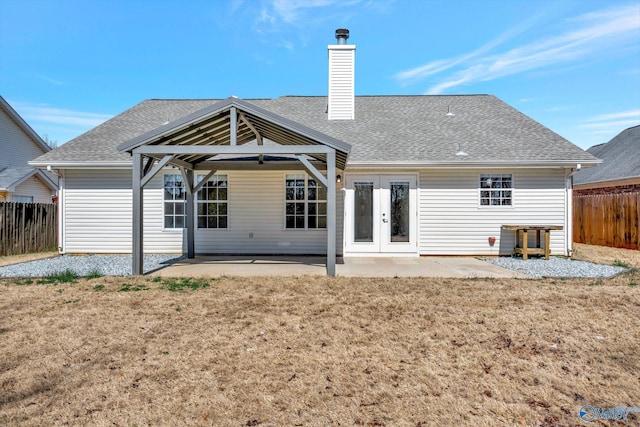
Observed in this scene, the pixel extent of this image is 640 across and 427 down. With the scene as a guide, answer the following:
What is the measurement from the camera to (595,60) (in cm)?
1161

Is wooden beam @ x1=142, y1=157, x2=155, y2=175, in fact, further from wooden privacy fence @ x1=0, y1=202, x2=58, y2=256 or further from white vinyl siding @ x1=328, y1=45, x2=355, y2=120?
white vinyl siding @ x1=328, y1=45, x2=355, y2=120

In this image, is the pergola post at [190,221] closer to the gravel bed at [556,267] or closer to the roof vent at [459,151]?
the roof vent at [459,151]

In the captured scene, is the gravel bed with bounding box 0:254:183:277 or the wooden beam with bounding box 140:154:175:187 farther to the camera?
the gravel bed with bounding box 0:254:183:277

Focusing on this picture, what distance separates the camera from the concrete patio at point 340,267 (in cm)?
768

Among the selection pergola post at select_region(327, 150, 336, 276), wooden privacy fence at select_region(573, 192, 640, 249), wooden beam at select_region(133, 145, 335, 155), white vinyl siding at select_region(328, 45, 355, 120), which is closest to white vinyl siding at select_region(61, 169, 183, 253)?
wooden beam at select_region(133, 145, 335, 155)

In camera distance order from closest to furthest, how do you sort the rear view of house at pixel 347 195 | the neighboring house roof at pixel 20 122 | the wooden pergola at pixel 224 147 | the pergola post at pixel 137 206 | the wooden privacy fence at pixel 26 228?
1. the wooden pergola at pixel 224 147
2. the pergola post at pixel 137 206
3. the rear view of house at pixel 347 195
4. the wooden privacy fence at pixel 26 228
5. the neighboring house roof at pixel 20 122

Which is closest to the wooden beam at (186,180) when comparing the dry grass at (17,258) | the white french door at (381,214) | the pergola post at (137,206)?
the pergola post at (137,206)

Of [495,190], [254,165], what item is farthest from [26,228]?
[495,190]

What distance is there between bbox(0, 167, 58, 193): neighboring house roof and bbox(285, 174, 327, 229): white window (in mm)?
12284

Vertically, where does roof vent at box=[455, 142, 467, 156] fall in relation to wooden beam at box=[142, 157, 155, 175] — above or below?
above

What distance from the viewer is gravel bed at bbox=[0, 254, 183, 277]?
25.8 feet

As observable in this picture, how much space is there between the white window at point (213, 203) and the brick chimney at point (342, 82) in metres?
4.78

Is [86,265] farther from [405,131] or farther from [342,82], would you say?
[405,131]

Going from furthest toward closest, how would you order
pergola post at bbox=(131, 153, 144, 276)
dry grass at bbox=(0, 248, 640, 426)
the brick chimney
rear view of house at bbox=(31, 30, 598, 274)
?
the brick chimney → rear view of house at bbox=(31, 30, 598, 274) → pergola post at bbox=(131, 153, 144, 276) → dry grass at bbox=(0, 248, 640, 426)
